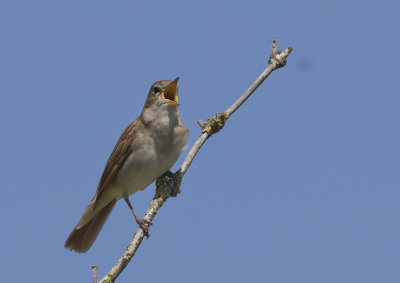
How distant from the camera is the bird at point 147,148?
7.05m

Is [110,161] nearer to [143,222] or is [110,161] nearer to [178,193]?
[178,193]

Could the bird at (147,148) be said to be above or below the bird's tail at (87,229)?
above

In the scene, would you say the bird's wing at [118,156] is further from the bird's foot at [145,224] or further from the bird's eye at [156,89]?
the bird's foot at [145,224]

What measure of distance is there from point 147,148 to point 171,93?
2.58 ft

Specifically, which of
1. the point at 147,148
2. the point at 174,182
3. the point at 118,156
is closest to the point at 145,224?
the point at 174,182

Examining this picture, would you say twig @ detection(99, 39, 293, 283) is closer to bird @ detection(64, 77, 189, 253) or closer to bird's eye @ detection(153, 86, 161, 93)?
bird @ detection(64, 77, 189, 253)

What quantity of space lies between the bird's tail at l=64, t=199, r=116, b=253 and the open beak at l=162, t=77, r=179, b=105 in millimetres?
1637

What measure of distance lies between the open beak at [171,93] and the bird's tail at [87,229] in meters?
1.64

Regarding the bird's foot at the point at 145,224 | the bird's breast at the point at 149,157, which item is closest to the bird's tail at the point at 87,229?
the bird's breast at the point at 149,157

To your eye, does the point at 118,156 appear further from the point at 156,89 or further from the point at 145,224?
the point at 145,224

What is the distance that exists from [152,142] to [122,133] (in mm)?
607

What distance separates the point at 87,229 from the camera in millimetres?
7785

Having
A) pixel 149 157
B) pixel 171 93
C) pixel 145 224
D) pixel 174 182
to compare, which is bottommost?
pixel 145 224

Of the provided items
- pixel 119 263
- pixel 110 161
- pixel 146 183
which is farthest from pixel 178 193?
pixel 119 263
